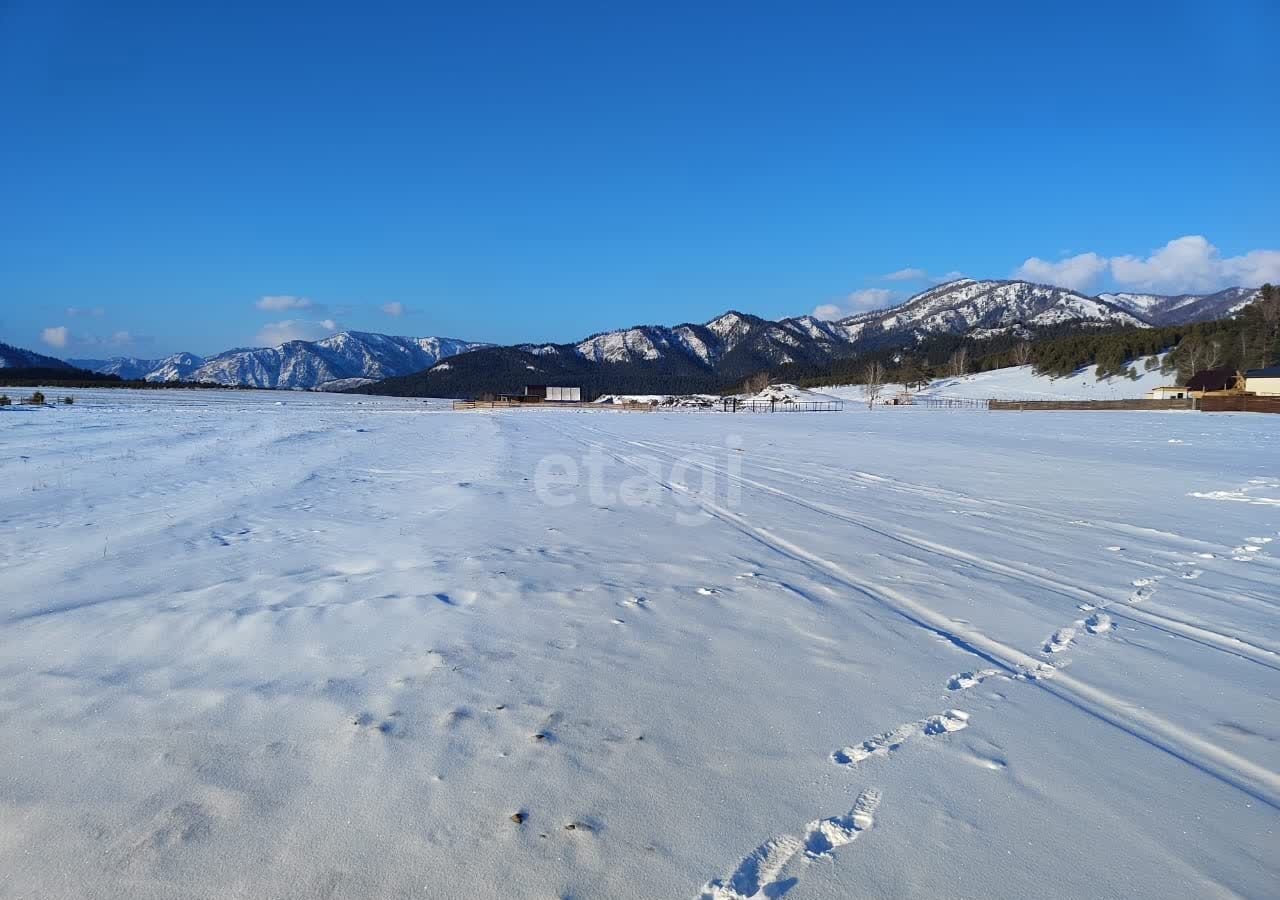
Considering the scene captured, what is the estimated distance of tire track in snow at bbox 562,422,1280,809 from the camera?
12.0ft

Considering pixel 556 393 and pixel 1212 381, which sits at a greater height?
pixel 1212 381

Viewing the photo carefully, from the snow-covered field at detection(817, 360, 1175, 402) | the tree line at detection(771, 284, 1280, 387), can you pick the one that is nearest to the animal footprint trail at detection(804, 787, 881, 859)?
the snow-covered field at detection(817, 360, 1175, 402)

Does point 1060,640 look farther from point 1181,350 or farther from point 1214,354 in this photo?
point 1181,350

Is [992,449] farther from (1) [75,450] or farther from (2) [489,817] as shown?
(1) [75,450]

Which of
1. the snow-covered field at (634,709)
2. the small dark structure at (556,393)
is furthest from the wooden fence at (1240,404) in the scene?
the small dark structure at (556,393)

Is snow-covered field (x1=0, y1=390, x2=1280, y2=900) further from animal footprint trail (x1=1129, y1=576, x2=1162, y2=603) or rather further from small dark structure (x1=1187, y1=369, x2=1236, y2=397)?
small dark structure (x1=1187, y1=369, x2=1236, y2=397)

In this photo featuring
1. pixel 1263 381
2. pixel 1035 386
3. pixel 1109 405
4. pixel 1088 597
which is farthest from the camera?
pixel 1035 386

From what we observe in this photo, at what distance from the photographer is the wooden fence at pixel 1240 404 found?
161 feet

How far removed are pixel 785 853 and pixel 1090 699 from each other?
107 inches

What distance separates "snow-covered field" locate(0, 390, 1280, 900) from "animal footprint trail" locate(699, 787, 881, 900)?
2cm

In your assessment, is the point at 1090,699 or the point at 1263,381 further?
the point at 1263,381

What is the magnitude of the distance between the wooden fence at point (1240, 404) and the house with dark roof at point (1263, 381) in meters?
14.8

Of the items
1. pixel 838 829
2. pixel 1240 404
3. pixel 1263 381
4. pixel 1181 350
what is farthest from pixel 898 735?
pixel 1181 350

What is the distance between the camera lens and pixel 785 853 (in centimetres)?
299
